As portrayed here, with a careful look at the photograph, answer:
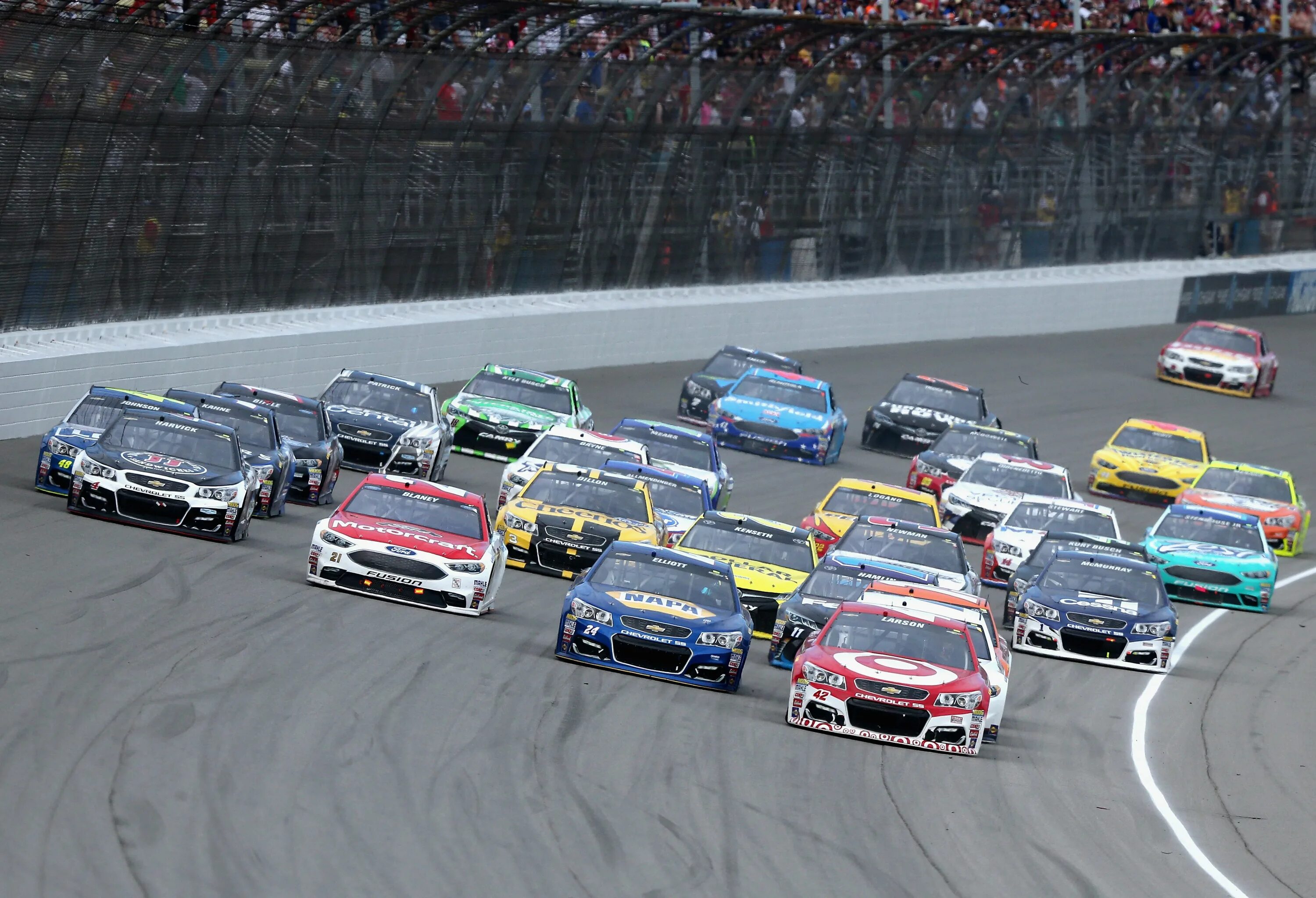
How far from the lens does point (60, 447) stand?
69.8 ft

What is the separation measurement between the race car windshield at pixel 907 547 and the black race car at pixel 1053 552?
2.10ft

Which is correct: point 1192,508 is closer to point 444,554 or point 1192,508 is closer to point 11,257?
point 444,554

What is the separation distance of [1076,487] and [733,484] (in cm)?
645

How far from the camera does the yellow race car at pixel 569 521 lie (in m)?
20.9

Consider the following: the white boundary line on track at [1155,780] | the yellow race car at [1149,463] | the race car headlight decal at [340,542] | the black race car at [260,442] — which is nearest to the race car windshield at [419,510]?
the race car headlight decal at [340,542]

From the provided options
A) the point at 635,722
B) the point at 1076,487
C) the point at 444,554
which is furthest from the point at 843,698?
the point at 1076,487

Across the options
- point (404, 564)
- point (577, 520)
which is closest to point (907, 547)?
point (577, 520)

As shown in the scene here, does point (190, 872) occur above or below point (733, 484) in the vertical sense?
above

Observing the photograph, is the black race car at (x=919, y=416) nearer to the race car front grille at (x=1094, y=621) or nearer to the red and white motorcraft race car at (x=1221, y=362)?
the red and white motorcraft race car at (x=1221, y=362)

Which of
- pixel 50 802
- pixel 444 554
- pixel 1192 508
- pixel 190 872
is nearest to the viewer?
pixel 190 872

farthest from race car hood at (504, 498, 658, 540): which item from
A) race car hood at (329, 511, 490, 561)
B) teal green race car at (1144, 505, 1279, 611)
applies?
teal green race car at (1144, 505, 1279, 611)

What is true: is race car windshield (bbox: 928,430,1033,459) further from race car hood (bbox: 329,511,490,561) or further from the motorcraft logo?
the motorcraft logo

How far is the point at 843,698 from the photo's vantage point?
15328 mm

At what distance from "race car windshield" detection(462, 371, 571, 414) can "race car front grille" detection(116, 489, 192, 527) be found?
29.9ft
